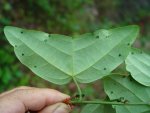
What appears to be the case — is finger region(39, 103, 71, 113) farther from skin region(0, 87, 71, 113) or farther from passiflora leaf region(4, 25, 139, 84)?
passiflora leaf region(4, 25, 139, 84)

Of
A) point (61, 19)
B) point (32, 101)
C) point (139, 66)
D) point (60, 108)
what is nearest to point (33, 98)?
point (32, 101)

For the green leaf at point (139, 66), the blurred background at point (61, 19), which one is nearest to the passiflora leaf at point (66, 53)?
the green leaf at point (139, 66)

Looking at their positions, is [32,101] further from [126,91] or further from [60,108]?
[126,91]

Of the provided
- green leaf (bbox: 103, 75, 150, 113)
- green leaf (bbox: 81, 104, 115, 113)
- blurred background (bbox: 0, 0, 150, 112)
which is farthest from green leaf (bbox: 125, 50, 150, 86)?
blurred background (bbox: 0, 0, 150, 112)

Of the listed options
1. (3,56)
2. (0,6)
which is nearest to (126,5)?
(0,6)

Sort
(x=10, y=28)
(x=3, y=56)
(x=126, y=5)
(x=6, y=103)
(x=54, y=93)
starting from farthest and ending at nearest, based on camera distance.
A: (x=126, y=5), (x=3, y=56), (x=54, y=93), (x=6, y=103), (x=10, y=28)

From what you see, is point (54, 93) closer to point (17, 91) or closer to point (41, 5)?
point (17, 91)

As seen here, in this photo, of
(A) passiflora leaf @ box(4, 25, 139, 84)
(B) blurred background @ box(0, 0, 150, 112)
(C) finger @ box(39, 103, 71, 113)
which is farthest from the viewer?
(B) blurred background @ box(0, 0, 150, 112)
